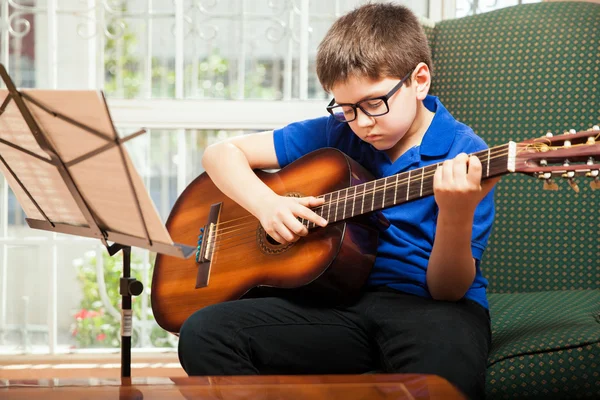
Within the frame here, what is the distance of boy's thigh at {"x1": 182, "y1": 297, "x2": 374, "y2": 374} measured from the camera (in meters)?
1.48

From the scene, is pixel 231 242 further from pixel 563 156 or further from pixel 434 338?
pixel 563 156

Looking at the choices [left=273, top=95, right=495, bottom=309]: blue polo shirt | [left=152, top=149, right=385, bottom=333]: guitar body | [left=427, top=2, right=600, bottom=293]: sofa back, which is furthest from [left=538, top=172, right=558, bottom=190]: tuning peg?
[left=427, top=2, right=600, bottom=293]: sofa back

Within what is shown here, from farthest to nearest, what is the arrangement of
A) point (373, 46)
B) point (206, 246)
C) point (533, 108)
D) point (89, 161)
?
point (533, 108) → point (206, 246) → point (373, 46) → point (89, 161)

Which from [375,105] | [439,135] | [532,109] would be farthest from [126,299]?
[532,109]

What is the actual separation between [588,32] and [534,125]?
31 centimetres

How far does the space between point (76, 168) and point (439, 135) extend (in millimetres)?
799

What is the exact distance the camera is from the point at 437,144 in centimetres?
159

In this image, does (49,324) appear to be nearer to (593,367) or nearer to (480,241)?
(480,241)

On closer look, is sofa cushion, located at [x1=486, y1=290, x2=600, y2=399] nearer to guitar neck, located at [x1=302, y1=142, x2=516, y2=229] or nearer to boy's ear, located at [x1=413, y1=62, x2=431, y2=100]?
guitar neck, located at [x1=302, y1=142, x2=516, y2=229]

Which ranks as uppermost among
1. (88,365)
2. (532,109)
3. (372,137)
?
(532,109)

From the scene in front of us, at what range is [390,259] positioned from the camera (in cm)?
159

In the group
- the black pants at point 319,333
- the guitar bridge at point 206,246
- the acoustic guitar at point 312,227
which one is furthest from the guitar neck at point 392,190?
the guitar bridge at point 206,246

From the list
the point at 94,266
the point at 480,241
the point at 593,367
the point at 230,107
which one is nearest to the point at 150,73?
the point at 230,107

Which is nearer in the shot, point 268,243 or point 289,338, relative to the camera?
point 289,338
